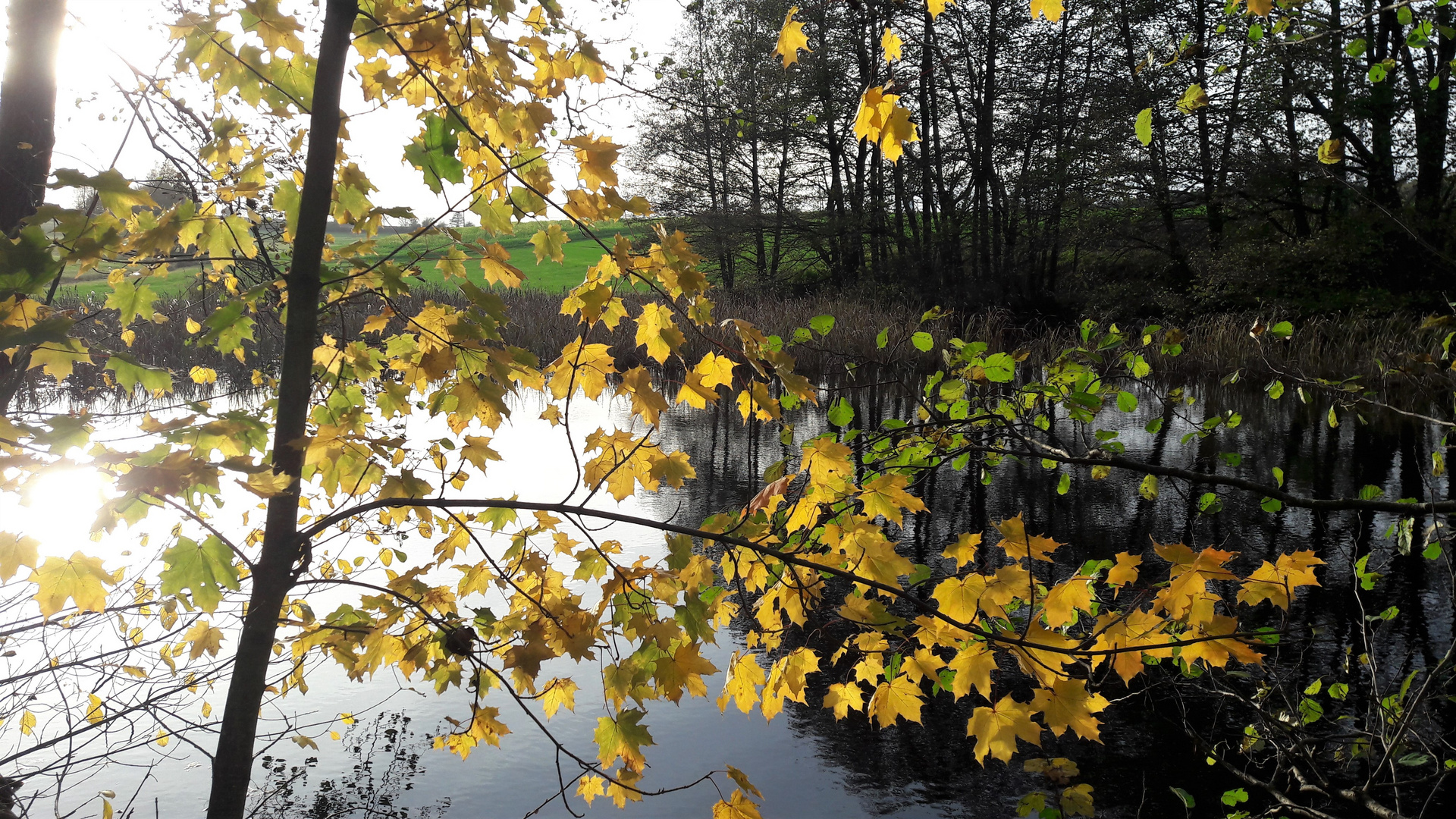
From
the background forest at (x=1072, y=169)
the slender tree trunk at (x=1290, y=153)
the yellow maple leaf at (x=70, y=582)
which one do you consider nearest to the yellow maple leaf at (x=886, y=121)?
the yellow maple leaf at (x=70, y=582)

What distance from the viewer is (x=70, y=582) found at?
141cm

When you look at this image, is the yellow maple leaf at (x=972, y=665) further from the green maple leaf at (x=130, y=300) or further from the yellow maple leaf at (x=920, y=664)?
the green maple leaf at (x=130, y=300)

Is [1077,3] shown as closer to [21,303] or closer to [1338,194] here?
[1338,194]

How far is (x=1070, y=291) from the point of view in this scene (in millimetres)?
21672

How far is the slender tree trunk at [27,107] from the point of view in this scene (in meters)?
2.58

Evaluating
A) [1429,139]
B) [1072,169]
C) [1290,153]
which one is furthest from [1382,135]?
[1072,169]

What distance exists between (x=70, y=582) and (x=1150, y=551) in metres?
6.20

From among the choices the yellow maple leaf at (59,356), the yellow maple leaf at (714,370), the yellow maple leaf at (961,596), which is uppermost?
the yellow maple leaf at (59,356)

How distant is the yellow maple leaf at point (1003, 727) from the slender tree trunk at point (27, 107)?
3.00 metres

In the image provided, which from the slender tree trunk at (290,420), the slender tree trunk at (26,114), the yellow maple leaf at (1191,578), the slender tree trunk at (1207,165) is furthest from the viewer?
the slender tree trunk at (1207,165)

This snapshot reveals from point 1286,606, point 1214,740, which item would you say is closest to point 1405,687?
point 1286,606

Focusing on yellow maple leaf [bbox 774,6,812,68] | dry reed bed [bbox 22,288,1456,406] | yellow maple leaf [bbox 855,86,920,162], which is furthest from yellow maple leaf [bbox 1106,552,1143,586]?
dry reed bed [bbox 22,288,1456,406]

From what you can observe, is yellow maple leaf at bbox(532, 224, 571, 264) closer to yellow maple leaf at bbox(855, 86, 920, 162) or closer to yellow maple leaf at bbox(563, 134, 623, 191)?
yellow maple leaf at bbox(563, 134, 623, 191)

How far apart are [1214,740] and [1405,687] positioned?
1.79 meters
